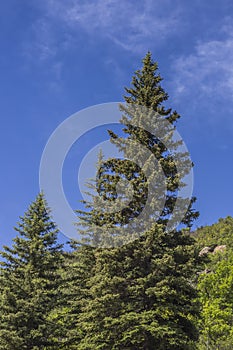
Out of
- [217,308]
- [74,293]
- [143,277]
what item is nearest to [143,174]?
[143,277]

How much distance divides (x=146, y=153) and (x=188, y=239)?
473 cm

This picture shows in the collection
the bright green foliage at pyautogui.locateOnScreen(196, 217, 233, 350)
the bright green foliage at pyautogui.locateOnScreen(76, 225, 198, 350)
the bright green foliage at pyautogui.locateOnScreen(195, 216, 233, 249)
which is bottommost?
the bright green foliage at pyautogui.locateOnScreen(76, 225, 198, 350)

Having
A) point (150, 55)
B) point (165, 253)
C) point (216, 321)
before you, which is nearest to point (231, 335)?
point (216, 321)

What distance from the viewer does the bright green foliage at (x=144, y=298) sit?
16.3m

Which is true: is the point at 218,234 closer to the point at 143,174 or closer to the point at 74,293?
the point at 74,293

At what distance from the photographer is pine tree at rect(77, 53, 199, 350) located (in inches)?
644

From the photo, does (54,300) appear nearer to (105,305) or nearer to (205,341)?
(105,305)

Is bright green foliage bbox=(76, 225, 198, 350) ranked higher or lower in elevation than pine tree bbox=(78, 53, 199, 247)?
lower

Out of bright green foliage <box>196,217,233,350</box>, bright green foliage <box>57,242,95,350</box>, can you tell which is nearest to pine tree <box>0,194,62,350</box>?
bright green foliage <box>57,242,95,350</box>

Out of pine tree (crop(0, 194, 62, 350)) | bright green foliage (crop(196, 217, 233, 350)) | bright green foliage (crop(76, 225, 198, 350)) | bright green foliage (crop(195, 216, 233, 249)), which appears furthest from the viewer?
bright green foliage (crop(195, 216, 233, 249))

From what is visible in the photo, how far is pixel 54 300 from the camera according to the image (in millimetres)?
23750

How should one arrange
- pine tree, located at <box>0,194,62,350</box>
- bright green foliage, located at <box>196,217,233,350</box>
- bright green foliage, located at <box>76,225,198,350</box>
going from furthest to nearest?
bright green foliage, located at <box>196,217,233,350</box> < pine tree, located at <box>0,194,62,350</box> < bright green foliage, located at <box>76,225,198,350</box>

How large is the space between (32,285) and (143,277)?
9.03 metres

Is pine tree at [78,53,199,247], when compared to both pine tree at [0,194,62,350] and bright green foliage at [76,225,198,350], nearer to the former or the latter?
bright green foliage at [76,225,198,350]
